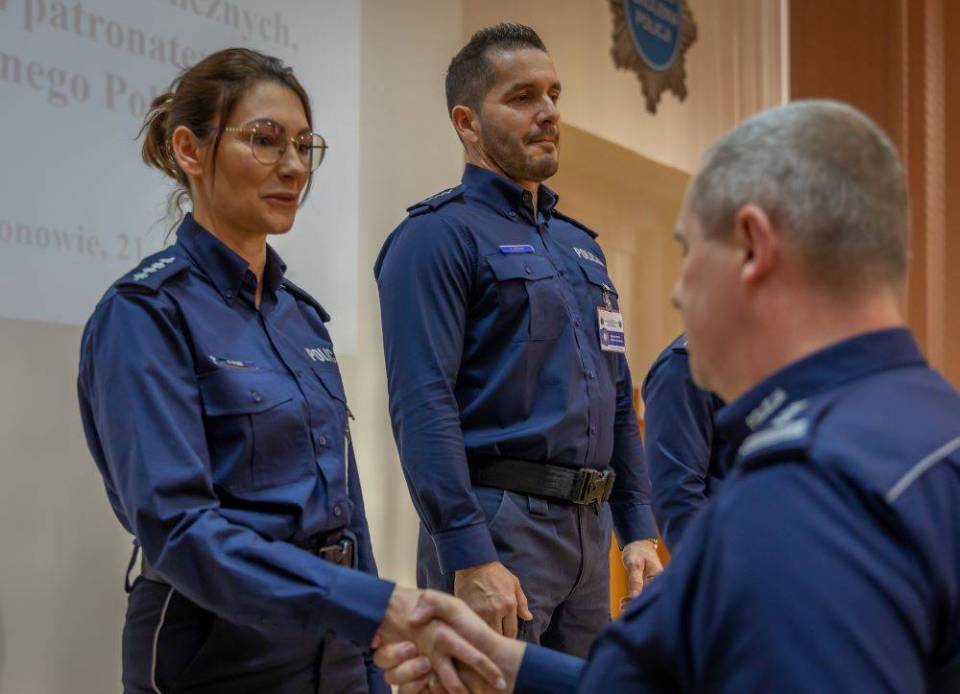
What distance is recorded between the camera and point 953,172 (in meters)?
4.88

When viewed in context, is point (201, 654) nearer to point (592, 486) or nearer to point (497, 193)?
point (592, 486)

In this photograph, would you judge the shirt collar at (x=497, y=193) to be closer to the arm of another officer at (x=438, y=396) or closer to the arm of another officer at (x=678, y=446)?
the arm of another officer at (x=438, y=396)

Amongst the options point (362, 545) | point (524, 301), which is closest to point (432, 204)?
point (524, 301)

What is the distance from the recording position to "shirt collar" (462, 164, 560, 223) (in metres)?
2.32

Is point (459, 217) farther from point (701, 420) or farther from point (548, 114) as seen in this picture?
point (701, 420)

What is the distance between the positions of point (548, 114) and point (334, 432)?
0.88 m

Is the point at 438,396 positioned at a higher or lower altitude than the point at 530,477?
higher

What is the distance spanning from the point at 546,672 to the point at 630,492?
1106mm

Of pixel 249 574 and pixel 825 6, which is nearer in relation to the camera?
pixel 249 574

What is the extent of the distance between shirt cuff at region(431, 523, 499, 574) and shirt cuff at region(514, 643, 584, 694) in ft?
2.00

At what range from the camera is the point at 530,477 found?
2088 millimetres

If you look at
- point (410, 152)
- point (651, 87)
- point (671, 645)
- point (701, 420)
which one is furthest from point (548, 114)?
point (651, 87)

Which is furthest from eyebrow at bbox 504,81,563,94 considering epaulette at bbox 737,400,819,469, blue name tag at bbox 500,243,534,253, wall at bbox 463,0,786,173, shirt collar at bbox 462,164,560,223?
epaulette at bbox 737,400,819,469

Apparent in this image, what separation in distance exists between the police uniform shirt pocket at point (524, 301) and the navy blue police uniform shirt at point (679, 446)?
248mm
